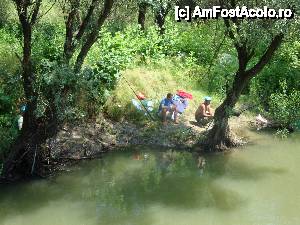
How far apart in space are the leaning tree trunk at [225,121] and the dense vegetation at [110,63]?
1189mm

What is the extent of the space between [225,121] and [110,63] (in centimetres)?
358

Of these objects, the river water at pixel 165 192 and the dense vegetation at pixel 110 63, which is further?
the dense vegetation at pixel 110 63

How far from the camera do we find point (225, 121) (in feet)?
41.7

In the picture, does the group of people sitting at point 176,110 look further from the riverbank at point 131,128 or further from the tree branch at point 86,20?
the tree branch at point 86,20

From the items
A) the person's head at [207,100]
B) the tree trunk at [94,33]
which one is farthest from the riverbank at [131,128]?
the tree trunk at [94,33]

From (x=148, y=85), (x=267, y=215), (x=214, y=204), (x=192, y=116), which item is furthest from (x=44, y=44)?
(x=267, y=215)

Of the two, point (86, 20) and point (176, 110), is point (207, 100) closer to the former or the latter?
point (176, 110)

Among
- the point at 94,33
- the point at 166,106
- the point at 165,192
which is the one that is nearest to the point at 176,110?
the point at 166,106

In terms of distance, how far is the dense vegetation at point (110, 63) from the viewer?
33.1ft

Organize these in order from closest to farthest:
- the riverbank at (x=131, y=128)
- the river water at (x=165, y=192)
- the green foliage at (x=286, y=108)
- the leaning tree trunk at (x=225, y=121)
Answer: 1. the river water at (x=165, y=192)
2. the riverbank at (x=131, y=128)
3. the leaning tree trunk at (x=225, y=121)
4. the green foliage at (x=286, y=108)

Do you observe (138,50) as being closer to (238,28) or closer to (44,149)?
(238,28)

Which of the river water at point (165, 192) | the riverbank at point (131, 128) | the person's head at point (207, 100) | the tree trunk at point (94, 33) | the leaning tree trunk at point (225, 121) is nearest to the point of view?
the river water at point (165, 192)

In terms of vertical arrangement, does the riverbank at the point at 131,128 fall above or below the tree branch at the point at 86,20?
below

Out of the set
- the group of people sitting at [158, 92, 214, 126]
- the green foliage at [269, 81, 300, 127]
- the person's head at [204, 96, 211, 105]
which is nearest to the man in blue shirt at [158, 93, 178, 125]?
the group of people sitting at [158, 92, 214, 126]
